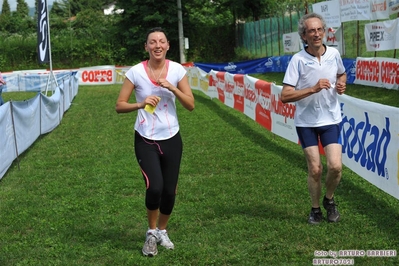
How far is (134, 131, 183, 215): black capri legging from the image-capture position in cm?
503

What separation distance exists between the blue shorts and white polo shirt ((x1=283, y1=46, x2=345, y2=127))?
5 centimetres

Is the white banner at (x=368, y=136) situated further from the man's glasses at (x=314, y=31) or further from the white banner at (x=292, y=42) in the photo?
the white banner at (x=292, y=42)

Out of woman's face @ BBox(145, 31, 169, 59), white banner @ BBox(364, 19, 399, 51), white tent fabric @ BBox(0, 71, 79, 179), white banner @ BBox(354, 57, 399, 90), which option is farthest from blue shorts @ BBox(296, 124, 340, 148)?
white banner @ BBox(364, 19, 399, 51)

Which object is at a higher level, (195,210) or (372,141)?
(372,141)

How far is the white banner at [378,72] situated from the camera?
659 inches

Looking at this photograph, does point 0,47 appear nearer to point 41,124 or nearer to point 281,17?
point 281,17

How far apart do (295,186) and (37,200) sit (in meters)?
3.29

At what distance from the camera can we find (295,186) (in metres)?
7.71

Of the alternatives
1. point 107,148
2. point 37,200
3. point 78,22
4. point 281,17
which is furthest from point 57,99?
point 78,22

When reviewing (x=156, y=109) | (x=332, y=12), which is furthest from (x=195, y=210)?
(x=332, y=12)

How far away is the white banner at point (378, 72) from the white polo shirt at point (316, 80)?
11.3m

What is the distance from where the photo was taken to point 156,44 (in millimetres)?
5004

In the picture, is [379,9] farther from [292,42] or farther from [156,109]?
[156,109]

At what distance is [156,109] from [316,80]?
5.34ft
